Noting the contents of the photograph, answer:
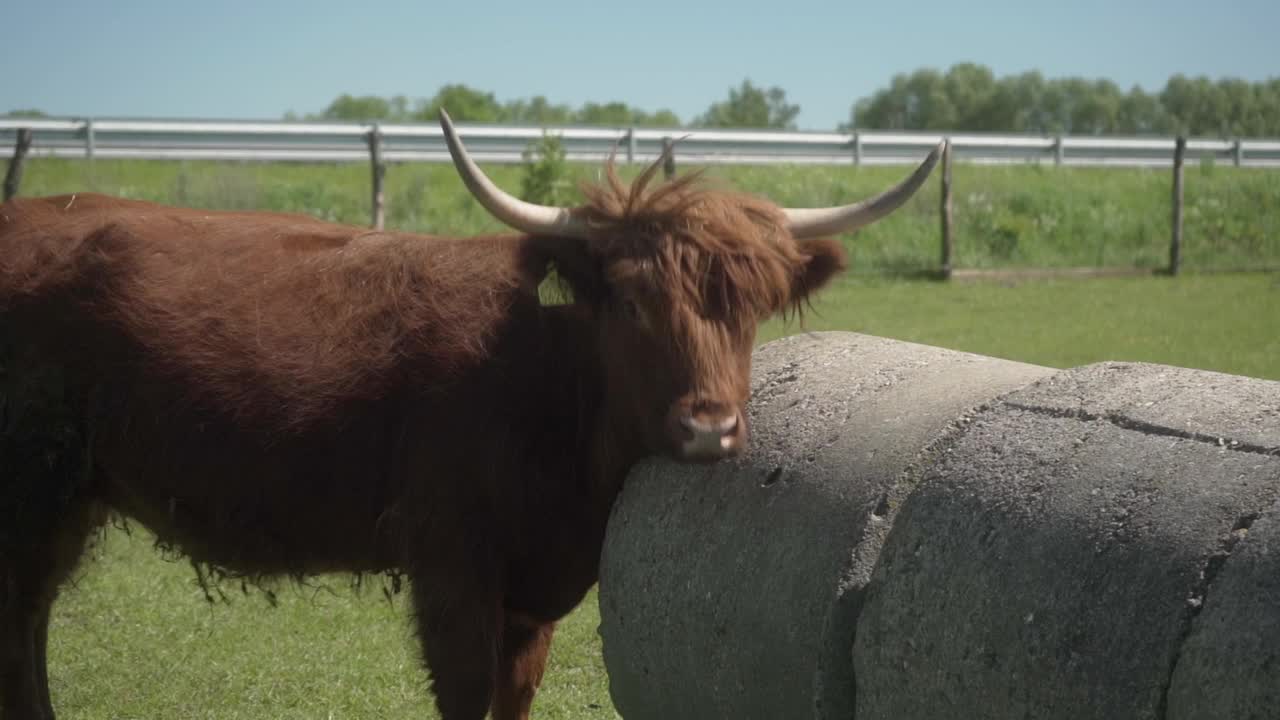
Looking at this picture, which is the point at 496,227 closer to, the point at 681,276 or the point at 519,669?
the point at 519,669

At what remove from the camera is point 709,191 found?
426cm

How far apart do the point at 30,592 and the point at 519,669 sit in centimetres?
194

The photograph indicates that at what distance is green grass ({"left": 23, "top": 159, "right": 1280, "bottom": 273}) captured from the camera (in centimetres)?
1961

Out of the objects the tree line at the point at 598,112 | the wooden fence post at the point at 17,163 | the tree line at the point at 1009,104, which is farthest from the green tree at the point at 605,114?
the wooden fence post at the point at 17,163

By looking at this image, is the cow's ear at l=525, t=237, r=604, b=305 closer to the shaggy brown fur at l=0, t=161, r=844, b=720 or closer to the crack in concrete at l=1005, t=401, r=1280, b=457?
the shaggy brown fur at l=0, t=161, r=844, b=720

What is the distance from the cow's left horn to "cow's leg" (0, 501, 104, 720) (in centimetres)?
212

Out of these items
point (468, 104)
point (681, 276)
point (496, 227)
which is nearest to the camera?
point (681, 276)

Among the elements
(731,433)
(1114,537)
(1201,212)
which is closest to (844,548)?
(731,433)

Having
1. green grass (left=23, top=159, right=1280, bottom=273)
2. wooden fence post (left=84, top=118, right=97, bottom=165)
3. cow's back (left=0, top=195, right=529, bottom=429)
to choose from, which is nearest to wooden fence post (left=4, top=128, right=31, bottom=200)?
green grass (left=23, top=159, right=1280, bottom=273)

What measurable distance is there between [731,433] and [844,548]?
0.54 meters

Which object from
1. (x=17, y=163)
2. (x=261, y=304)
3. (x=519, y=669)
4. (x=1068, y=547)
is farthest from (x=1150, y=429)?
(x=17, y=163)

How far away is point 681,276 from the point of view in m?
3.97

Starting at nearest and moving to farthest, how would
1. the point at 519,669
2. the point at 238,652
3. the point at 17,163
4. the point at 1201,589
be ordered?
the point at 1201,589, the point at 519,669, the point at 238,652, the point at 17,163

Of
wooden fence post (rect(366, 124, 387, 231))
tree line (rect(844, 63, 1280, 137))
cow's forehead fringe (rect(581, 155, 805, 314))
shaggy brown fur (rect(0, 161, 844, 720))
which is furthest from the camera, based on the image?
tree line (rect(844, 63, 1280, 137))
